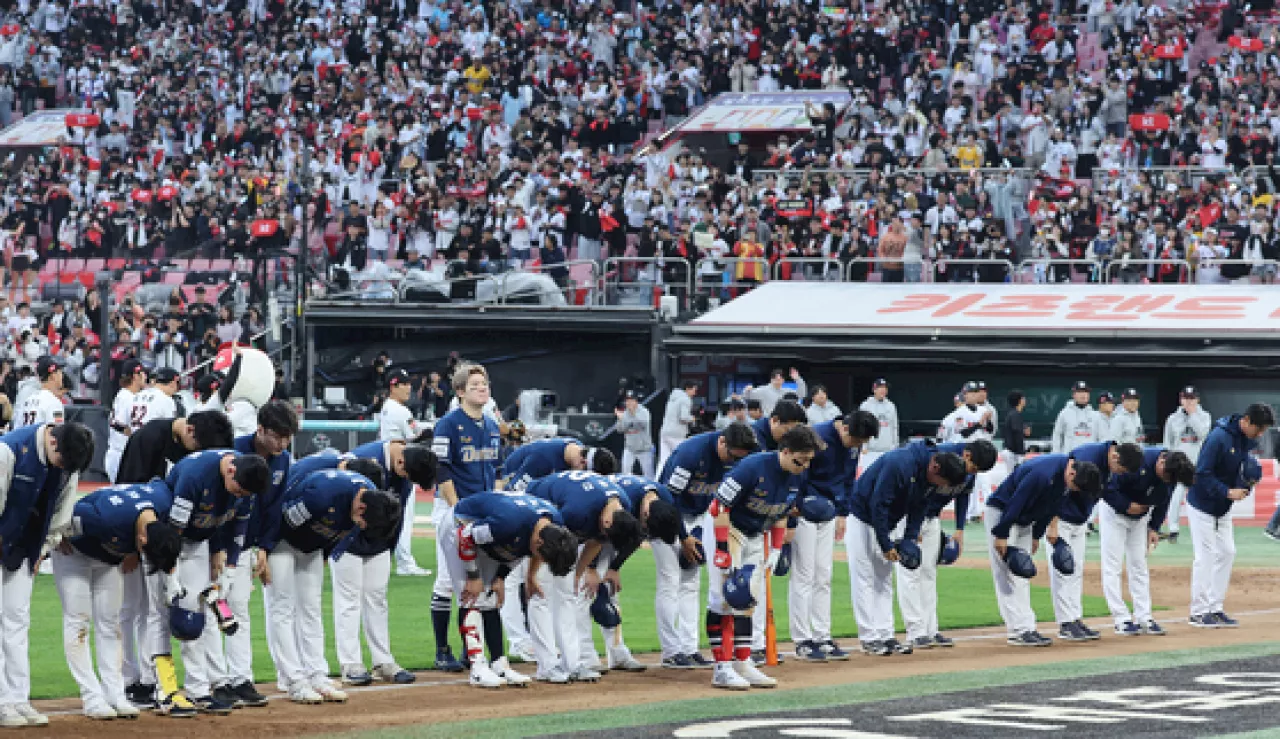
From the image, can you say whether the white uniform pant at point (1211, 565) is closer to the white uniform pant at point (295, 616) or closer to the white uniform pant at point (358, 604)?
the white uniform pant at point (358, 604)

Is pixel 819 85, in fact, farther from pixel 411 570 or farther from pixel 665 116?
pixel 411 570

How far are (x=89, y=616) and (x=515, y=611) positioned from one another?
11.4 feet

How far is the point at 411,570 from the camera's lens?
60.1 ft

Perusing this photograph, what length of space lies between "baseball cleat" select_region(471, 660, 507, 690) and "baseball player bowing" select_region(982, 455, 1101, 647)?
176 inches

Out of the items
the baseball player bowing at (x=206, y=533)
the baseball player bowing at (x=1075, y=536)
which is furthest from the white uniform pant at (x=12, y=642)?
the baseball player bowing at (x=1075, y=536)

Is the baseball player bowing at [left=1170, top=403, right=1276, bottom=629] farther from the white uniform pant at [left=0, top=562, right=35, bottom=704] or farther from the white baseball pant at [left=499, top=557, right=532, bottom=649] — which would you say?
the white uniform pant at [left=0, top=562, right=35, bottom=704]

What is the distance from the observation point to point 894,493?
43.3 feet

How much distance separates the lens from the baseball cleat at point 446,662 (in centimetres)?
1230

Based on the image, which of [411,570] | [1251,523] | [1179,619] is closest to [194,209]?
[411,570]

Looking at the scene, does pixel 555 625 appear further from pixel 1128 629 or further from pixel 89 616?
pixel 1128 629

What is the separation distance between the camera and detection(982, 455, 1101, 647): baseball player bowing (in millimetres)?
13844

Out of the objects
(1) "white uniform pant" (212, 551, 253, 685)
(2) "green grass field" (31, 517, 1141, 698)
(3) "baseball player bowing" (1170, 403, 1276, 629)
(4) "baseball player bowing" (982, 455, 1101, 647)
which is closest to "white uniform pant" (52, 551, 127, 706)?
(1) "white uniform pant" (212, 551, 253, 685)

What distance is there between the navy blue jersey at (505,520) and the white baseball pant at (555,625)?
18.8 inches

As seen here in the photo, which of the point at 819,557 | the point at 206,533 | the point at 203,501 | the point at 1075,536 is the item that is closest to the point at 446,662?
the point at 206,533
